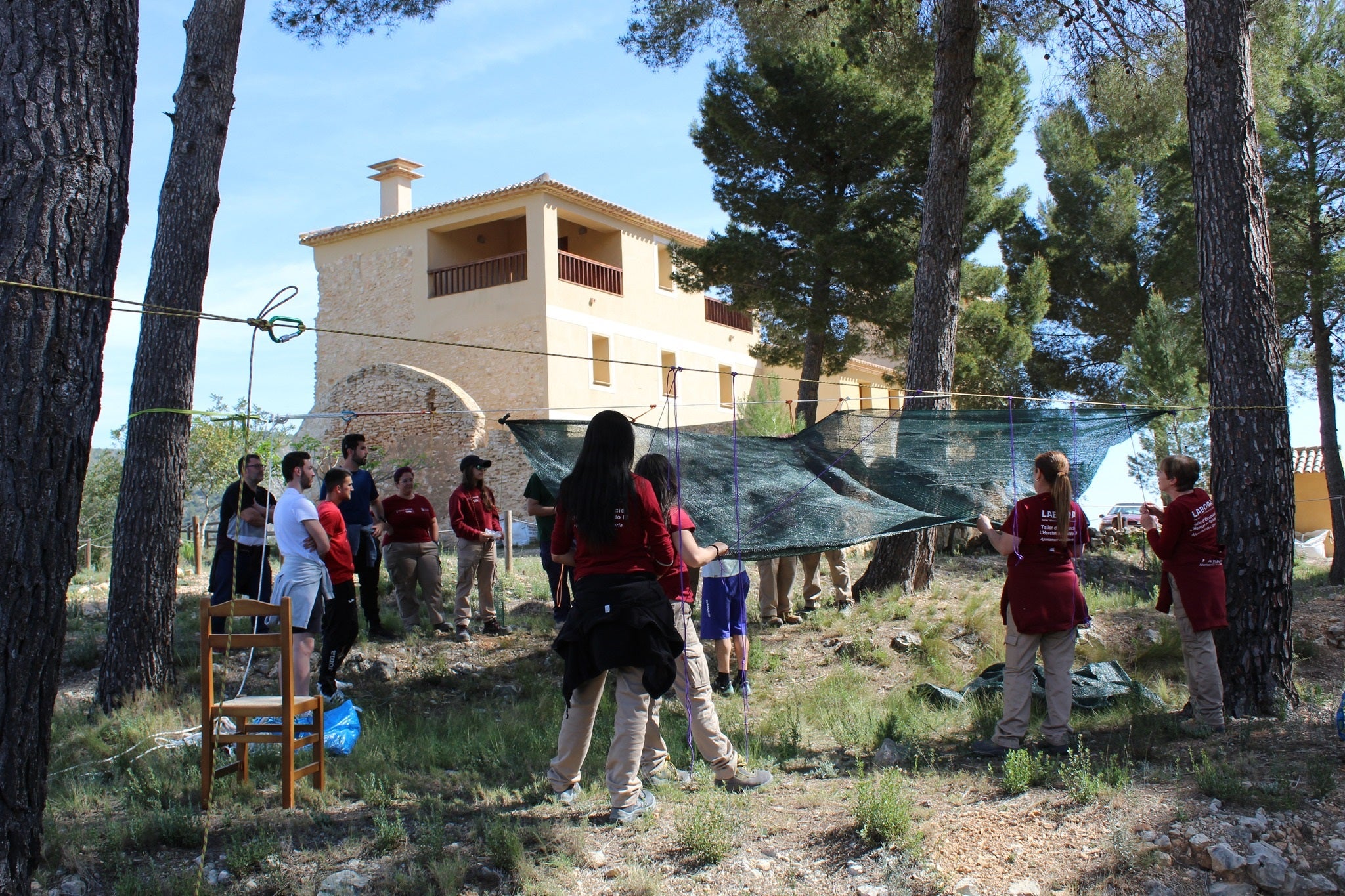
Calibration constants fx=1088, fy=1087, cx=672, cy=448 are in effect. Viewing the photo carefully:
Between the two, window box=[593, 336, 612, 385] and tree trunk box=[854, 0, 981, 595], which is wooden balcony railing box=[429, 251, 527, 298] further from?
tree trunk box=[854, 0, 981, 595]

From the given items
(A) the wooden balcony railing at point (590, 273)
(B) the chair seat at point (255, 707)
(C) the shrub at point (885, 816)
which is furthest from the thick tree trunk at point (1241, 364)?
(A) the wooden balcony railing at point (590, 273)

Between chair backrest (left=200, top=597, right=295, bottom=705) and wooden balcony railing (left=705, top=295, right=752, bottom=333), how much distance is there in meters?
20.4

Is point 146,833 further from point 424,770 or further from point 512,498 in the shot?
point 512,498

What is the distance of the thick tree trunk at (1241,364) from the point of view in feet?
18.2

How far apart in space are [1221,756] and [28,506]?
472 centimetres

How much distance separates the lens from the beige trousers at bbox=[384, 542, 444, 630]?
24.9 ft

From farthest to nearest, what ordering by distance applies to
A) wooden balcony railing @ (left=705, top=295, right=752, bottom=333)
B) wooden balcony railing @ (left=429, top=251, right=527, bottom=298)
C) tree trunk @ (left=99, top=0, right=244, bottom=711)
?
wooden balcony railing @ (left=705, top=295, right=752, bottom=333) → wooden balcony railing @ (left=429, top=251, right=527, bottom=298) → tree trunk @ (left=99, top=0, right=244, bottom=711)

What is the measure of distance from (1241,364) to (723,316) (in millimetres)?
19952

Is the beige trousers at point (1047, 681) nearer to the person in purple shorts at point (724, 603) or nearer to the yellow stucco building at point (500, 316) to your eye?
the person in purple shorts at point (724, 603)

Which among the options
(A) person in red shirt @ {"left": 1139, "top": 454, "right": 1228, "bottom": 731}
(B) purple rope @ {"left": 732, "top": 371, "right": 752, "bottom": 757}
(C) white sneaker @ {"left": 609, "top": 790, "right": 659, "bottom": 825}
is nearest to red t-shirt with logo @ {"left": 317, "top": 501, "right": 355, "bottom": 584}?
(B) purple rope @ {"left": 732, "top": 371, "right": 752, "bottom": 757}

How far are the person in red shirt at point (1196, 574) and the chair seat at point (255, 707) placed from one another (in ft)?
13.0

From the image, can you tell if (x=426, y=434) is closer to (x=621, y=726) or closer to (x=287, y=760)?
(x=287, y=760)

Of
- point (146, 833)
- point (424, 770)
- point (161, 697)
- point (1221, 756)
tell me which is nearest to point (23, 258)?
point (146, 833)

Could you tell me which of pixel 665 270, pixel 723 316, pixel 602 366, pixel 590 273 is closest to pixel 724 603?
pixel 602 366
